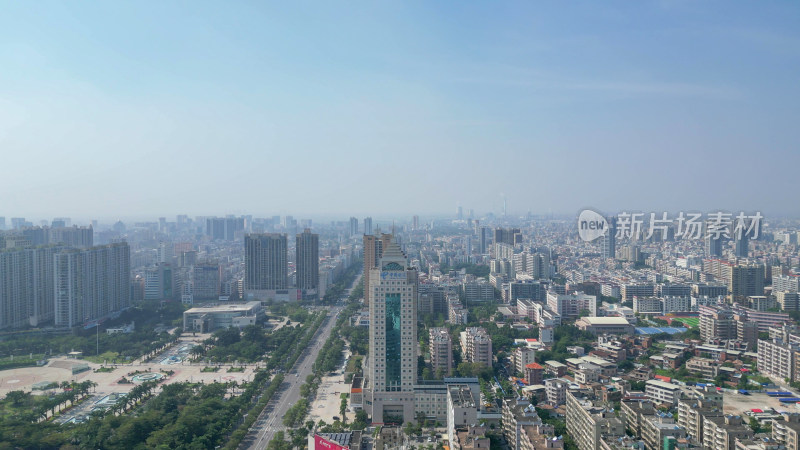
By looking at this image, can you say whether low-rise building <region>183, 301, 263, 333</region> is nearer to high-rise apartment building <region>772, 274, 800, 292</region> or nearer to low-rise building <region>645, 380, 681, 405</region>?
low-rise building <region>645, 380, 681, 405</region>

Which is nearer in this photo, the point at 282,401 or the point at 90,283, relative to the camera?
the point at 282,401

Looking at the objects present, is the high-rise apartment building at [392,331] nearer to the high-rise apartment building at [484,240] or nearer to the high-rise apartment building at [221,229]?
the high-rise apartment building at [484,240]

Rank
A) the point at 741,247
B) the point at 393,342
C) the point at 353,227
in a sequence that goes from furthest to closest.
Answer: the point at 353,227 → the point at 741,247 → the point at 393,342

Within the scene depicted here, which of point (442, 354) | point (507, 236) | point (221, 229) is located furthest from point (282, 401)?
point (221, 229)

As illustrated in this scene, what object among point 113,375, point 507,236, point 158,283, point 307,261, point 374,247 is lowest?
point 113,375

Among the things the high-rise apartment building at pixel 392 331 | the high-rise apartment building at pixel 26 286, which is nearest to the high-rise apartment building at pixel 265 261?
the high-rise apartment building at pixel 26 286

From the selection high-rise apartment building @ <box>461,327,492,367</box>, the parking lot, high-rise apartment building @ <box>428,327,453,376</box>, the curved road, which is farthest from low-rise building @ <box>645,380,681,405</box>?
the parking lot

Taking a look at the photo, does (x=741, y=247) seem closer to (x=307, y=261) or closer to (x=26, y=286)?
(x=307, y=261)
